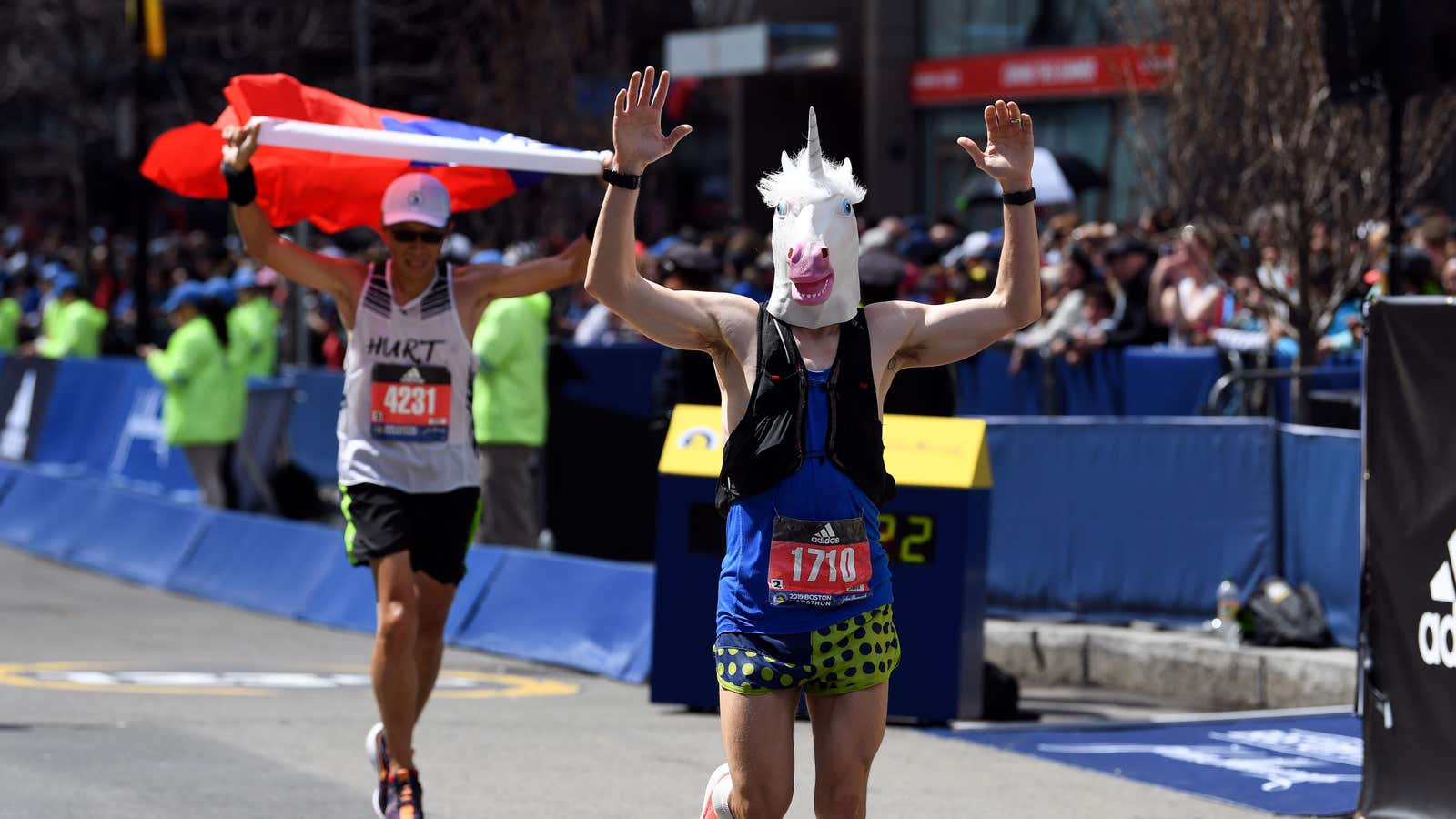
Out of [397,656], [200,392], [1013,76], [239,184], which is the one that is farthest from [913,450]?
[1013,76]

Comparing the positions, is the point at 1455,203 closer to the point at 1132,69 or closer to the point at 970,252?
the point at 970,252

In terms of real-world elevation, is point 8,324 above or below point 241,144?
below

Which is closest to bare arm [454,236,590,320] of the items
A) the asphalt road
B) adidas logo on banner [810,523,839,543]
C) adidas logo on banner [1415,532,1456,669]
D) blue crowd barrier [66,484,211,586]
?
the asphalt road

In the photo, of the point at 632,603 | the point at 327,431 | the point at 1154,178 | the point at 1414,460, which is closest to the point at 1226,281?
the point at 1154,178

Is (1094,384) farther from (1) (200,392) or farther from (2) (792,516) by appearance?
(2) (792,516)

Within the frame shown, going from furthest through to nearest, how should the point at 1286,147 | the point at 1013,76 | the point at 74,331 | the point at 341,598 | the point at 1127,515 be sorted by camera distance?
the point at 1013,76, the point at 74,331, the point at 341,598, the point at 1286,147, the point at 1127,515

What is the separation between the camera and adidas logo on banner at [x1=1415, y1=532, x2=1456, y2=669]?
23.9 ft

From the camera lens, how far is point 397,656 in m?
7.36

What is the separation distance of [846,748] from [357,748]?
3.99 meters

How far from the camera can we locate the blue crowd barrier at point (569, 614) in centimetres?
1155

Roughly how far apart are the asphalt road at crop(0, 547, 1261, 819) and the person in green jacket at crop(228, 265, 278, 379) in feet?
19.9

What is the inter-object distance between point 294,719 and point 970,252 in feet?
34.2

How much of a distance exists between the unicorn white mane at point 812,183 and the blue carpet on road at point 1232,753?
11.5 ft

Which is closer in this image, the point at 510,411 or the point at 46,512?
the point at 510,411
